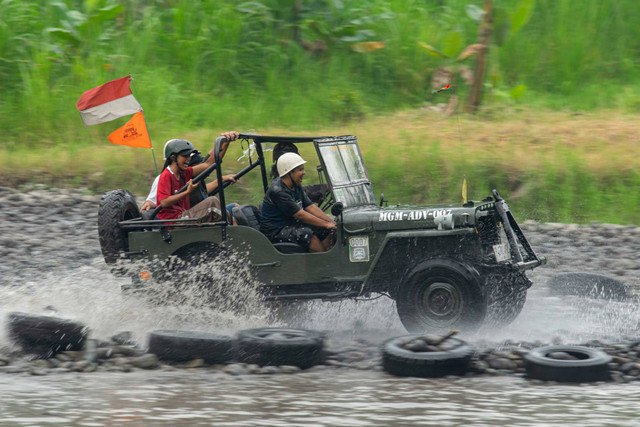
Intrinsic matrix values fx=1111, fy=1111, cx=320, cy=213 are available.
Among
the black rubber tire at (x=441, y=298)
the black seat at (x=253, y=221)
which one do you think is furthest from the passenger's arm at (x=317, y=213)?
the black rubber tire at (x=441, y=298)

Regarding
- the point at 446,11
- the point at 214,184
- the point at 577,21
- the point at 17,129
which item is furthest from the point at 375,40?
the point at 214,184

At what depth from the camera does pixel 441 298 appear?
884cm

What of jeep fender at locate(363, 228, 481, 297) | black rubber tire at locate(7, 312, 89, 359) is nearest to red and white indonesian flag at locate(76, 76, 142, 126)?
black rubber tire at locate(7, 312, 89, 359)

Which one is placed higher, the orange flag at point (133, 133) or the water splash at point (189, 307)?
the orange flag at point (133, 133)

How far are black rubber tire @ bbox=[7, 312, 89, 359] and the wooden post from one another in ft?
34.5

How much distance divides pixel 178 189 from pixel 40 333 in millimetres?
1891

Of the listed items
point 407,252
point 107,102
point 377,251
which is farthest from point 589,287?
point 107,102

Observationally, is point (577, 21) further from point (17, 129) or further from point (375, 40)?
point (17, 129)

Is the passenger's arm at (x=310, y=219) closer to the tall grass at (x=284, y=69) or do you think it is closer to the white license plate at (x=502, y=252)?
the white license plate at (x=502, y=252)

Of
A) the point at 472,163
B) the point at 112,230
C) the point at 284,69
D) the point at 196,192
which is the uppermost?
the point at 284,69

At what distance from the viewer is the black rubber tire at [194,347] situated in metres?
8.42

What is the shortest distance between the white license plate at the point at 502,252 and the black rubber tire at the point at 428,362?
1077 mm

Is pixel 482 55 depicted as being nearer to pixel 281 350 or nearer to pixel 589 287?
pixel 589 287

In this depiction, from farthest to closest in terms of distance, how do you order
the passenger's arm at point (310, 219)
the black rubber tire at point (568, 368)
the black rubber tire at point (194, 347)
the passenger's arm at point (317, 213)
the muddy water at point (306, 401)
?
the passenger's arm at point (317, 213) < the passenger's arm at point (310, 219) < the black rubber tire at point (194, 347) < the black rubber tire at point (568, 368) < the muddy water at point (306, 401)
